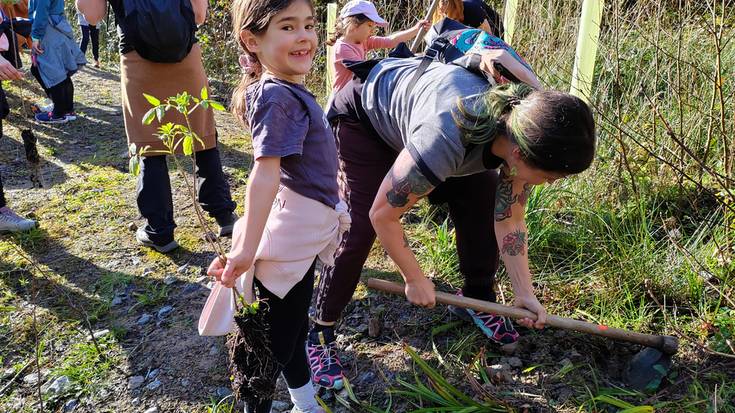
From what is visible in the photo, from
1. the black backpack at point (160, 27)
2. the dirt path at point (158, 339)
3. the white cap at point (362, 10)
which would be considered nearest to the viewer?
the dirt path at point (158, 339)

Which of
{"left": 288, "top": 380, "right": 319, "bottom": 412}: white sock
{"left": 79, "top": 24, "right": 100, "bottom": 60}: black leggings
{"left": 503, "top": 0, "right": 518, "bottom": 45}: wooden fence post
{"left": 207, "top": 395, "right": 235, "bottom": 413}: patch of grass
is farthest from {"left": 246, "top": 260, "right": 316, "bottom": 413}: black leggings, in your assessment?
{"left": 79, "top": 24, "right": 100, "bottom": 60}: black leggings

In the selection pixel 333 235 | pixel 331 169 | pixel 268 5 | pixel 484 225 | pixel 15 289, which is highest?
pixel 268 5

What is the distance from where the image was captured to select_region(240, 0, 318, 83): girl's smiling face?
1.65 meters

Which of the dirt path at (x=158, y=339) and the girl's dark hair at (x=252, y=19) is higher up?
the girl's dark hair at (x=252, y=19)

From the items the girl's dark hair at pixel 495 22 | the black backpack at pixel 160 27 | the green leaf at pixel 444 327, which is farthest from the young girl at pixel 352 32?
the green leaf at pixel 444 327

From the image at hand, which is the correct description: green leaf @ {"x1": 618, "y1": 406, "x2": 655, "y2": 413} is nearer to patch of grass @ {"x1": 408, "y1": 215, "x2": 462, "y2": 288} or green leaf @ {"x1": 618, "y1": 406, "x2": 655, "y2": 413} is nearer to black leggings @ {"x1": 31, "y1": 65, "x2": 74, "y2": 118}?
patch of grass @ {"x1": 408, "y1": 215, "x2": 462, "y2": 288}

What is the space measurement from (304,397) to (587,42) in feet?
7.93

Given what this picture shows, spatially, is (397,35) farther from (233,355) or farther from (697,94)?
(233,355)

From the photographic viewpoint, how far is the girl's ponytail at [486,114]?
1.67m

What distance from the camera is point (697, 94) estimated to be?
335 centimetres

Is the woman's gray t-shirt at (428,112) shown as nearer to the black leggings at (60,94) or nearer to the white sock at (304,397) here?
the white sock at (304,397)

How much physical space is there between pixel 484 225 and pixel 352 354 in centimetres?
83

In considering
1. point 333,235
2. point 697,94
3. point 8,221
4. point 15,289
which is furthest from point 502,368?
point 8,221

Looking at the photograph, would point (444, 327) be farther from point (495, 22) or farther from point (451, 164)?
point (495, 22)
